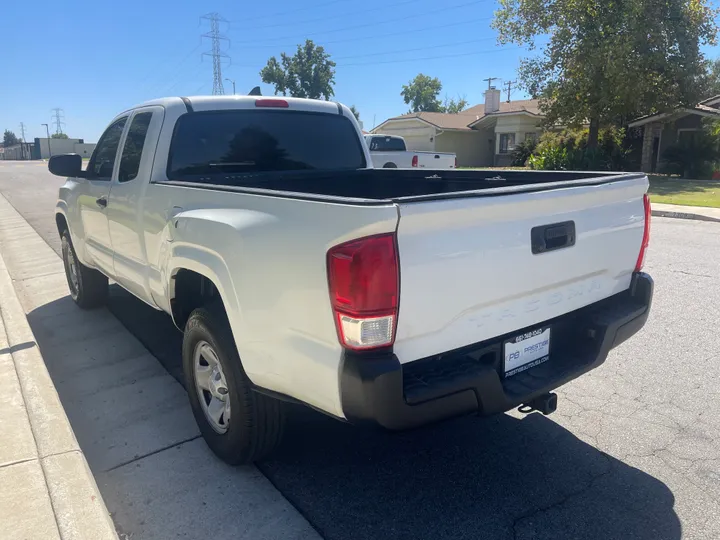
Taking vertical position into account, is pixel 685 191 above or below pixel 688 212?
above

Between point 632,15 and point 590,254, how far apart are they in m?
24.1

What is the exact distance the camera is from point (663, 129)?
28234 millimetres

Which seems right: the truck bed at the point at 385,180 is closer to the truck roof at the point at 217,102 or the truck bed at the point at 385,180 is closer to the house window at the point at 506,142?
the truck roof at the point at 217,102

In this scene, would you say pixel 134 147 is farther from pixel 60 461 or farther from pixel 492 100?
pixel 492 100

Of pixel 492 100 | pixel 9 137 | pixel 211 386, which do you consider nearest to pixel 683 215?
pixel 211 386

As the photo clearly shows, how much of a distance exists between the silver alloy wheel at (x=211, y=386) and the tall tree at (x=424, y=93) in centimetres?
9214

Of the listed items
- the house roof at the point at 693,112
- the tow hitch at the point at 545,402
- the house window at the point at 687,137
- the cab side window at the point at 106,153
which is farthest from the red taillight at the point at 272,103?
the house roof at the point at 693,112

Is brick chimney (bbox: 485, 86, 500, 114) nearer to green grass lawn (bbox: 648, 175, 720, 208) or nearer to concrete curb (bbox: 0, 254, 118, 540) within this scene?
green grass lawn (bbox: 648, 175, 720, 208)

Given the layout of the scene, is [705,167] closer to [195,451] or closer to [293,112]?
[293,112]

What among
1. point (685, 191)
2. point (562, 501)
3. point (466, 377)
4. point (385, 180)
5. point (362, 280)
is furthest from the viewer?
point (685, 191)

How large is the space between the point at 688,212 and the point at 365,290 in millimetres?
14068

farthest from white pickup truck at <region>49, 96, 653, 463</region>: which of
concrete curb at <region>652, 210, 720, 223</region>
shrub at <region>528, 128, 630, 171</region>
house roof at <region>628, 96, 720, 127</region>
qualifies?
house roof at <region>628, 96, 720, 127</region>

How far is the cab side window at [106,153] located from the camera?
4852 millimetres

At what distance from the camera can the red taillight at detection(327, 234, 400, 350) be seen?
219 centimetres
